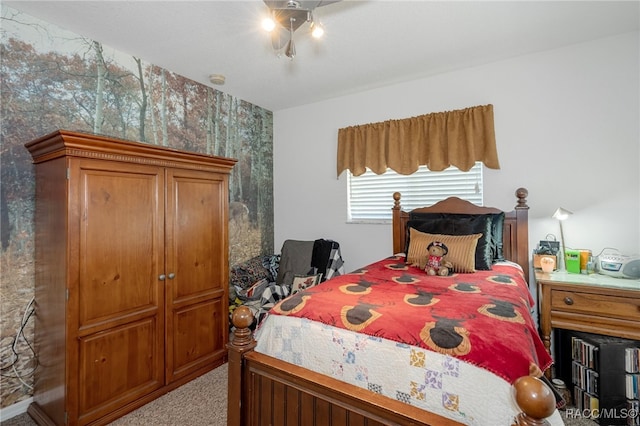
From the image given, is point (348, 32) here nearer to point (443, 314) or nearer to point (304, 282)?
point (443, 314)

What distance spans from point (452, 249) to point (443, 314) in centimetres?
104

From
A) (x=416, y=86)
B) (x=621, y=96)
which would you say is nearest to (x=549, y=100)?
(x=621, y=96)

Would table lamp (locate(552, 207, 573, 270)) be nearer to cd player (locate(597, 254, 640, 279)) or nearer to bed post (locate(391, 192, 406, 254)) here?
cd player (locate(597, 254, 640, 279))

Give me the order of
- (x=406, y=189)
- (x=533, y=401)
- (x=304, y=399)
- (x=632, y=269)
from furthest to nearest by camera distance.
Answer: (x=406, y=189), (x=632, y=269), (x=304, y=399), (x=533, y=401)

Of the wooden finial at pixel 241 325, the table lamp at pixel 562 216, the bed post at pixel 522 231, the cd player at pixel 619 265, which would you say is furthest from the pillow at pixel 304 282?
the cd player at pixel 619 265

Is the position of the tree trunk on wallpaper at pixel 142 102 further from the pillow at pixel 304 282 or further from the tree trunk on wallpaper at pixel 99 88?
the pillow at pixel 304 282

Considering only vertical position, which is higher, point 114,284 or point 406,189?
point 406,189

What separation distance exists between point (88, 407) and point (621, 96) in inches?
163

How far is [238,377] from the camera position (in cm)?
143

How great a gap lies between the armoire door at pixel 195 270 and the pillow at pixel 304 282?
0.72 meters

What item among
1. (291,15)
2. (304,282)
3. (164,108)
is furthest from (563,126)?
(164,108)

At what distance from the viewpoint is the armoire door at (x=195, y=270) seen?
227 cm

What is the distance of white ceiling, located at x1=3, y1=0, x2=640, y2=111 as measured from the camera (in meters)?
1.99

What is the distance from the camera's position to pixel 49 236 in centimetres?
191
